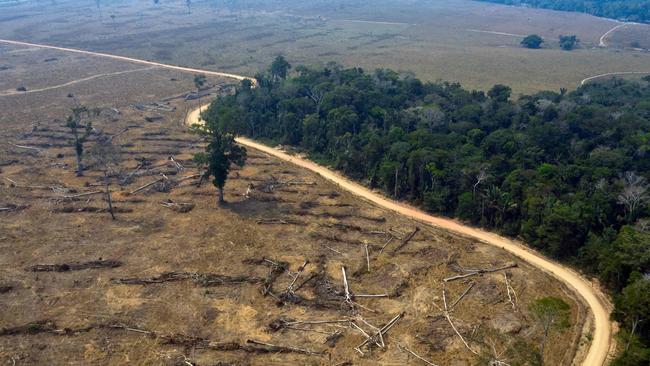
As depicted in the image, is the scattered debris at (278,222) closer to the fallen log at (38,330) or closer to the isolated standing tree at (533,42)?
the fallen log at (38,330)

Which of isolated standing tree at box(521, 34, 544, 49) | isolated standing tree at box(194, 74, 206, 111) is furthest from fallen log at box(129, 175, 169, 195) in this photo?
isolated standing tree at box(521, 34, 544, 49)

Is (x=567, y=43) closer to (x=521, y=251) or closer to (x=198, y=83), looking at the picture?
(x=198, y=83)

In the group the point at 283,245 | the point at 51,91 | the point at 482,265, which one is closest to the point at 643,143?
the point at 482,265

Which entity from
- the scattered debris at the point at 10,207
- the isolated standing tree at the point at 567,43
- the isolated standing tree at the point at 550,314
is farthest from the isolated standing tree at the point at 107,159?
the isolated standing tree at the point at 567,43

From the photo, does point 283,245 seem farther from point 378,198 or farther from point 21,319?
point 21,319

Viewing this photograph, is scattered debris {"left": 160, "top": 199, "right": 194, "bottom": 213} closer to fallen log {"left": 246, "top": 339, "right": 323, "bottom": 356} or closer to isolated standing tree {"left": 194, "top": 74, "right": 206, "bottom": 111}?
fallen log {"left": 246, "top": 339, "right": 323, "bottom": 356}

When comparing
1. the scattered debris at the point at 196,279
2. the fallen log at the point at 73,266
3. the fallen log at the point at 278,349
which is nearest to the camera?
the fallen log at the point at 278,349
